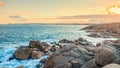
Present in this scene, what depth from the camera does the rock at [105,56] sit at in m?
20.5

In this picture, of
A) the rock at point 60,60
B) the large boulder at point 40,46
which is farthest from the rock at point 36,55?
the rock at point 60,60

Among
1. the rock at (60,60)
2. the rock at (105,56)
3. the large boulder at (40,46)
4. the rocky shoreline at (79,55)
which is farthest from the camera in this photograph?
the large boulder at (40,46)

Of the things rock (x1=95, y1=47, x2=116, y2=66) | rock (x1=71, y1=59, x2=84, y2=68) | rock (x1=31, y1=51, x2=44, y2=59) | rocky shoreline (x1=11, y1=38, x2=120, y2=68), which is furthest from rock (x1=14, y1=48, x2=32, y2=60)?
rock (x1=95, y1=47, x2=116, y2=66)

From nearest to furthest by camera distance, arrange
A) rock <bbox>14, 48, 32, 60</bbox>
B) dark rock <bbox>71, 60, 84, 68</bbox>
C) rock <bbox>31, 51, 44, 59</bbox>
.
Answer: dark rock <bbox>71, 60, 84, 68</bbox>
rock <bbox>31, 51, 44, 59</bbox>
rock <bbox>14, 48, 32, 60</bbox>

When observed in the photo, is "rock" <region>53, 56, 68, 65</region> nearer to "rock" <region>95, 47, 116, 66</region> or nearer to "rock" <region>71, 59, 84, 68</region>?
"rock" <region>71, 59, 84, 68</region>

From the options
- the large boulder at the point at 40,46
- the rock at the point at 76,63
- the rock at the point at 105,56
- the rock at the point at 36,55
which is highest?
the rock at the point at 105,56

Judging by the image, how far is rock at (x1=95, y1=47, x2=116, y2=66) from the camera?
20.5m

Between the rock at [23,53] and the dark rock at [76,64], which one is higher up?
the dark rock at [76,64]

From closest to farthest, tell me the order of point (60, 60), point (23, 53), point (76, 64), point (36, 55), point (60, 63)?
point (76, 64) → point (60, 63) → point (60, 60) → point (36, 55) → point (23, 53)

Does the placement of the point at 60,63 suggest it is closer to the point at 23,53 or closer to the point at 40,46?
the point at 23,53

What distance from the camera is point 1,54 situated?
41250 mm

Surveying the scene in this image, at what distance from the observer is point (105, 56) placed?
20.5 m

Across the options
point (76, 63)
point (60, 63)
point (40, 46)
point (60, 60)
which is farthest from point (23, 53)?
point (76, 63)

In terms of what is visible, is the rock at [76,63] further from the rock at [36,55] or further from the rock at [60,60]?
the rock at [36,55]
